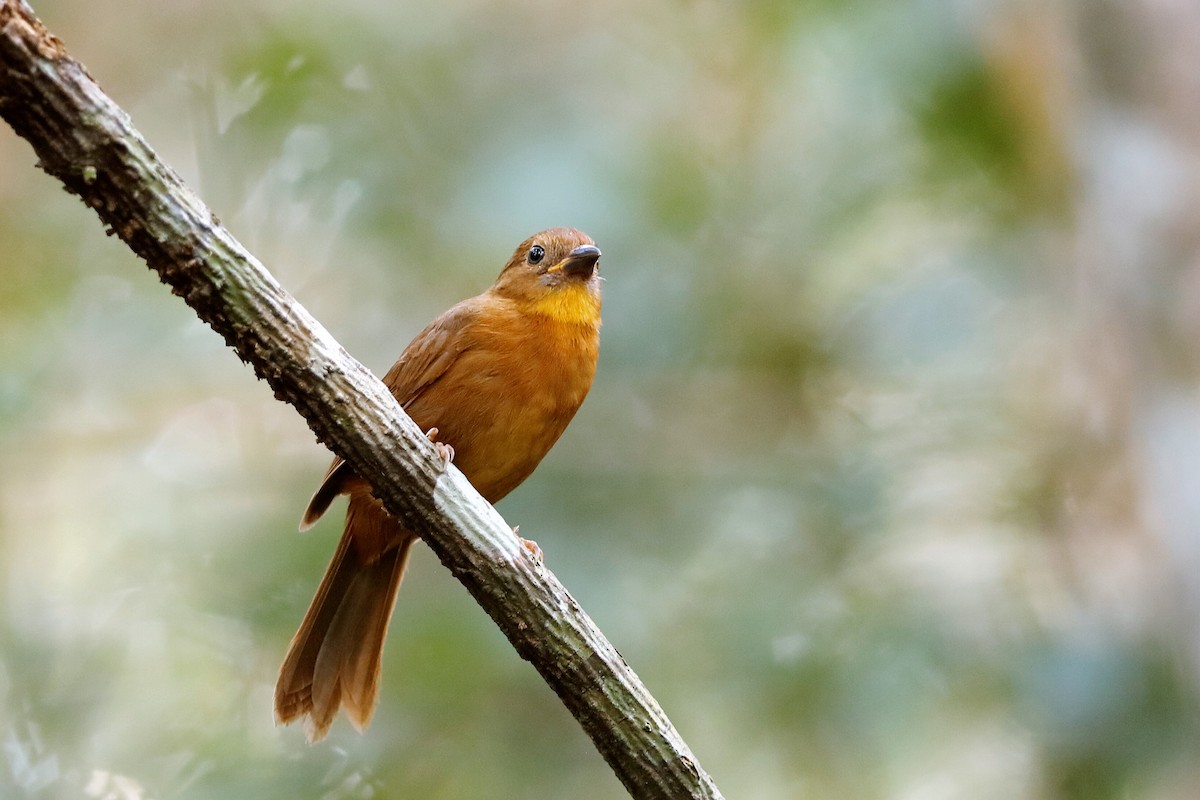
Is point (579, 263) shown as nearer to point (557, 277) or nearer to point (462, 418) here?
point (557, 277)

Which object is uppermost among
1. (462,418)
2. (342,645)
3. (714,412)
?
(714,412)

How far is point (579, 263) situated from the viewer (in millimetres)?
4184

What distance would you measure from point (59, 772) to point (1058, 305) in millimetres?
4547

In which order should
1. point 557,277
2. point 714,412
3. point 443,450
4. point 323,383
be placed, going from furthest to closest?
point 714,412 < point 557,277 < point 443,450 < point 323,383

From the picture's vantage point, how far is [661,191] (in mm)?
5238

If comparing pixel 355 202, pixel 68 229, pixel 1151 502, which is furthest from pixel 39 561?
pixel 1151 502

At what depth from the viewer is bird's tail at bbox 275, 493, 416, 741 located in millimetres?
3959

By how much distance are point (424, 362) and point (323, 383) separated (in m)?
1.44

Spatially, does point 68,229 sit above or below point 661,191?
above

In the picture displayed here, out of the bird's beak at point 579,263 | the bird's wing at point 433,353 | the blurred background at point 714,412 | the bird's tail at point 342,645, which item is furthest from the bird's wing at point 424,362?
the blurred background at point 714,412

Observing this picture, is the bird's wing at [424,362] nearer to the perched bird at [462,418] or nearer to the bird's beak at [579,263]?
the perched bird at [462,418]

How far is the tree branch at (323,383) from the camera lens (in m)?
2.14

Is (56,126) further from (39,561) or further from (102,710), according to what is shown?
(39,561)

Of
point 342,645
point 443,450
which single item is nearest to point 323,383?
point 443,450
